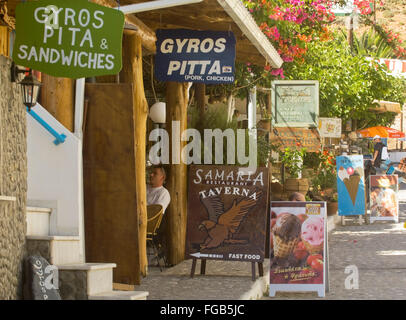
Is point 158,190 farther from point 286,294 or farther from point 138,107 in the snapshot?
point 286,294

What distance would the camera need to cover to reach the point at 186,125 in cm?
1156

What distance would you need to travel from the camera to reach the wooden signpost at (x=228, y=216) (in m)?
9.55

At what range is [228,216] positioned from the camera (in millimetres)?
9648

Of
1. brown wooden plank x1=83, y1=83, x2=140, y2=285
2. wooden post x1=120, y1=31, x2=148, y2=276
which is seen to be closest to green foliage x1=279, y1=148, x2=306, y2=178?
wooden post x1=120, y1=31, x2=148, y2=276

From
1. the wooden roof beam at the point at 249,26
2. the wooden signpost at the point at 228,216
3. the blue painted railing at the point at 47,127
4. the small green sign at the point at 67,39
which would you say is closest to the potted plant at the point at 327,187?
the wooden roof beam at the point at 249,26

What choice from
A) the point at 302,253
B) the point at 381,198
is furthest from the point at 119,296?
the point at 381,198

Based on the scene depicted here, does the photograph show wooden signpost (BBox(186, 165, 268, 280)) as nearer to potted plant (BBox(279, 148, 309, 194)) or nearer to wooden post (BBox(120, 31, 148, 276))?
wooden post (BBox(120, 31, 148, 276))

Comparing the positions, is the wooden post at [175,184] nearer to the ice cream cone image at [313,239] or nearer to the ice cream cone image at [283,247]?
the ice cream cone image at [283,247]

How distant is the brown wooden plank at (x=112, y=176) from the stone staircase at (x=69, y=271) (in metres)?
0.88

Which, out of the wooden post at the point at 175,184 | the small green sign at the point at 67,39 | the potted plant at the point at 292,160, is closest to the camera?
the small green sign at the point at 67,39

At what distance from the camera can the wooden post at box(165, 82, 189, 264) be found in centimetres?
1120

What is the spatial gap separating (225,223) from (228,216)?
0.28 feet
